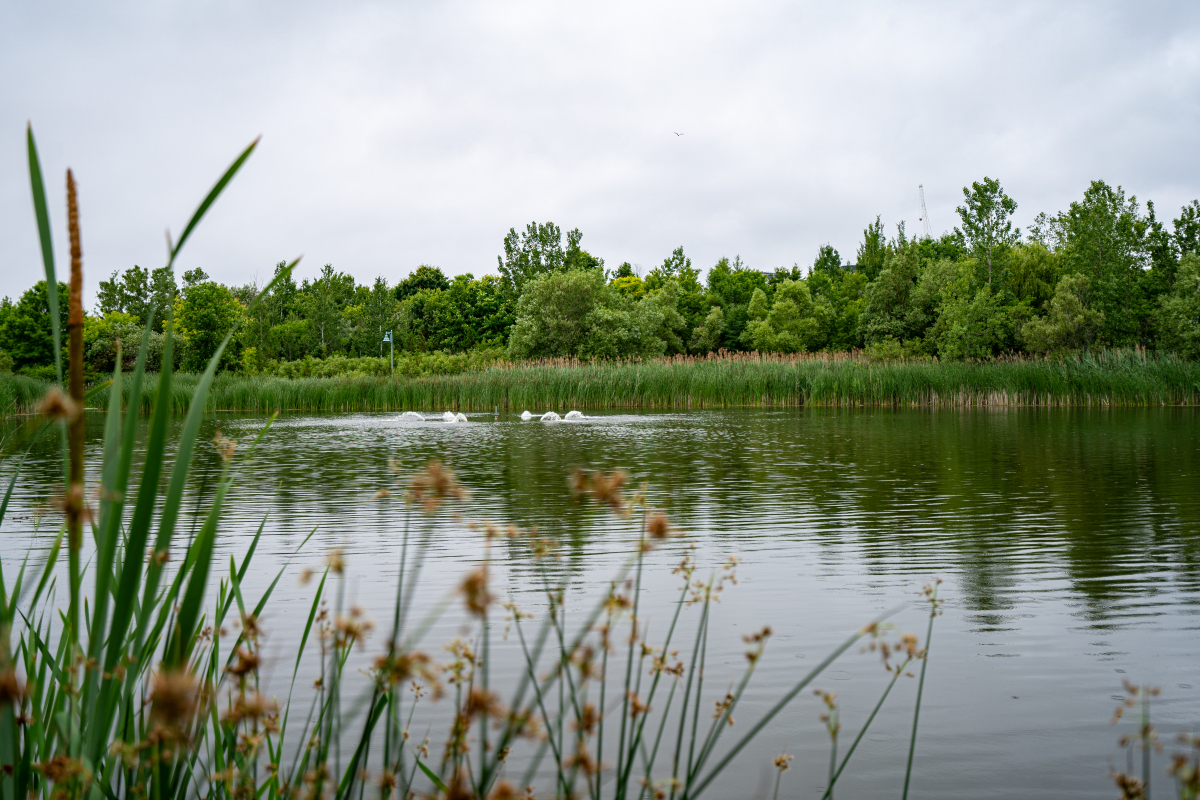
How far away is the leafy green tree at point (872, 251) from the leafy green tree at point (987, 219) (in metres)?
14.7

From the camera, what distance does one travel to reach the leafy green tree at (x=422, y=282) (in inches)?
2336

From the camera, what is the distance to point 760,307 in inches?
1768

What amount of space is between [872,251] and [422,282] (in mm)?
26877

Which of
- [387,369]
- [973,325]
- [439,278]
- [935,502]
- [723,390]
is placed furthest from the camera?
[439,278]

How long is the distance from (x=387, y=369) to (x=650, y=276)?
84.3 feet

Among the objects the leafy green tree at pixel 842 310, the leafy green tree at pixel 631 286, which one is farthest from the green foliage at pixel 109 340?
the leafy green tree at pixel 842 310

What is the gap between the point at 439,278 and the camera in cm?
6097

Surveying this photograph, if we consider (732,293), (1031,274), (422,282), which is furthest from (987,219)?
(422,282)

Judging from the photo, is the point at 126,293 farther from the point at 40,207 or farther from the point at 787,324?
the point at 40,207

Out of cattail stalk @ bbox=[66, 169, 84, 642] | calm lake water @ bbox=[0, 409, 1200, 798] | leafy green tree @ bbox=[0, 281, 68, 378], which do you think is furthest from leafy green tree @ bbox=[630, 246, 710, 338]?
cattail stalk @ bbox=[66, 169, 84, 642]

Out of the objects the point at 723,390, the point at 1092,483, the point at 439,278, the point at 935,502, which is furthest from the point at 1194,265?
the point at 439,278

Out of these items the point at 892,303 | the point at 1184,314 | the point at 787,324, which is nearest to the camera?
the point at 1184,314

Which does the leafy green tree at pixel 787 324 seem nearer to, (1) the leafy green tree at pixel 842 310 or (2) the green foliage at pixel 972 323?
(1) the leafy green tree at pixel 842 310

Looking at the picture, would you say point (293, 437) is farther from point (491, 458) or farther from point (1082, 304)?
point (1082, 304)
